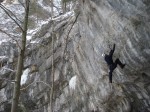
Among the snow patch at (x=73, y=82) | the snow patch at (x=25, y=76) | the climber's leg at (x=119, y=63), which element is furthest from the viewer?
the snow patch at (x=25, y=76)

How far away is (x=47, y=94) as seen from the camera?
1844 cm

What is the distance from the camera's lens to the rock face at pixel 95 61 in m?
10.9

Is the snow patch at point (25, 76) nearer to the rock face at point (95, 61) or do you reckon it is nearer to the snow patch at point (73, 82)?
the rock face at point (95, 61)

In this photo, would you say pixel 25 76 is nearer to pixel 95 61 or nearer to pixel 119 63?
pixel 95 61

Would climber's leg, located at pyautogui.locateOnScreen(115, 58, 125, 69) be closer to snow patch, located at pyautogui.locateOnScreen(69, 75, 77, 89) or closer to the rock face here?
the rock face

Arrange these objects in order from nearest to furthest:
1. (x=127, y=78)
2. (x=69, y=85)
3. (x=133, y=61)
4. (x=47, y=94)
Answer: (x=133, y=61)
(x=127, y=78)
(x=69, y=85)
(x=47, y=94)

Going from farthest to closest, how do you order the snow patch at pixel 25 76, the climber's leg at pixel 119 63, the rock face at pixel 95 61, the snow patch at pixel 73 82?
1. the snow patch at pixel 25 76
2. the snow patch at pixel 73 82
3. the climber's leg at pixel 119 63
4. the rock face at pixel 95 61

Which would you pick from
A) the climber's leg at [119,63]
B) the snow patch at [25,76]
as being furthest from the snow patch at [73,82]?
the climber's leg at [119,63]

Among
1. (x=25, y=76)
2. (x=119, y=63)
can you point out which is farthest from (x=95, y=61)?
(x=25, y=76)

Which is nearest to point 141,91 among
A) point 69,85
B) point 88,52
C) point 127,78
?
point 127,78

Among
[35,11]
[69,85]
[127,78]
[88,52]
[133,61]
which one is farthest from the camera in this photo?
[35,11]

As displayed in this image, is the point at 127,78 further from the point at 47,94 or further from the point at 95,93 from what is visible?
the point at 47,94

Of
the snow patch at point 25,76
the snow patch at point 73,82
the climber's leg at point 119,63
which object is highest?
the snow patch at point 25,76

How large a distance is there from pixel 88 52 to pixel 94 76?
121 cm
